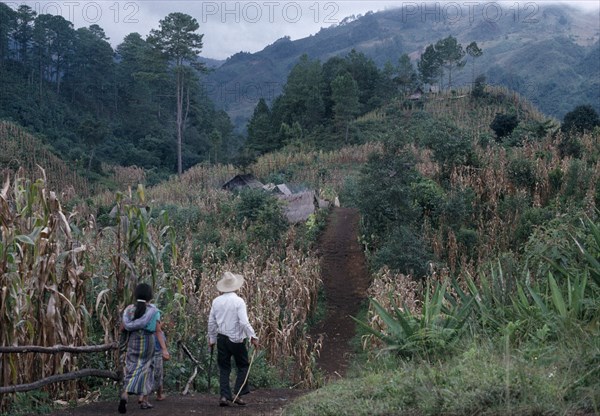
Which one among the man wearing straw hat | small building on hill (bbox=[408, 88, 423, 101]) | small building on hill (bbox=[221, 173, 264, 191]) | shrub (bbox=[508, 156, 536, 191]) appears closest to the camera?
the man wearing straw hat

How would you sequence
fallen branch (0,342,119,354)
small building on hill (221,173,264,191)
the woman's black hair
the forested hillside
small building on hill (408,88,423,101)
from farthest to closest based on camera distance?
1. small building on hill (408,88,423,101)
2. the forested hillside
3. small building on hill (221,173,264,191)
4. the woman's black hair
5. fallen branch (0,342,119,354)

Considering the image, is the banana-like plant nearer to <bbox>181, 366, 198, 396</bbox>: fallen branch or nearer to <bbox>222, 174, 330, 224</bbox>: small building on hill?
<bbox>181, 366, 198, 396</bbox>: fallen branch

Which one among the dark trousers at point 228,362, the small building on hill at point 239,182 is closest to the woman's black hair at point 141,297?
the dark trousers at point 228,362

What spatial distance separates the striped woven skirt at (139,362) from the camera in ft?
20.5

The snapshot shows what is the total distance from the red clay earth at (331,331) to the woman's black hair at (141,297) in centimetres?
85

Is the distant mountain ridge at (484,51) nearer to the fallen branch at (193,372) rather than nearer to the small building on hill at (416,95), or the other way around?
the small building on hill at (416,95)

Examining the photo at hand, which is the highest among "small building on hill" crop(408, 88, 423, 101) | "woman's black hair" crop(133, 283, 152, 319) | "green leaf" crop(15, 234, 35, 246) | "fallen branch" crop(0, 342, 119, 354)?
"small building on hill" crop(408, 88, 423, 101)

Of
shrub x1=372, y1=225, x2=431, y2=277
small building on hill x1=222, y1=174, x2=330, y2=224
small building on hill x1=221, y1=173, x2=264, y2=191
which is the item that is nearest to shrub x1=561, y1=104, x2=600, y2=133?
small building on hill x1=222, y1=174, x2=330, y2=224

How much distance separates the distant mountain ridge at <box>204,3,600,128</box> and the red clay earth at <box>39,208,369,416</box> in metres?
42.1

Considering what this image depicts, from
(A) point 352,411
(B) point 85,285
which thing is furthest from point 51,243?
(A) point 352,411

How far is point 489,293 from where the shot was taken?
711cm

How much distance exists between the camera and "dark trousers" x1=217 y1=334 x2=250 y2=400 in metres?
6.50

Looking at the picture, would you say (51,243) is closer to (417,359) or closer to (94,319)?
(94,319)

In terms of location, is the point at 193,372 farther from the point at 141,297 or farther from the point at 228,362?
the point at 141,297
